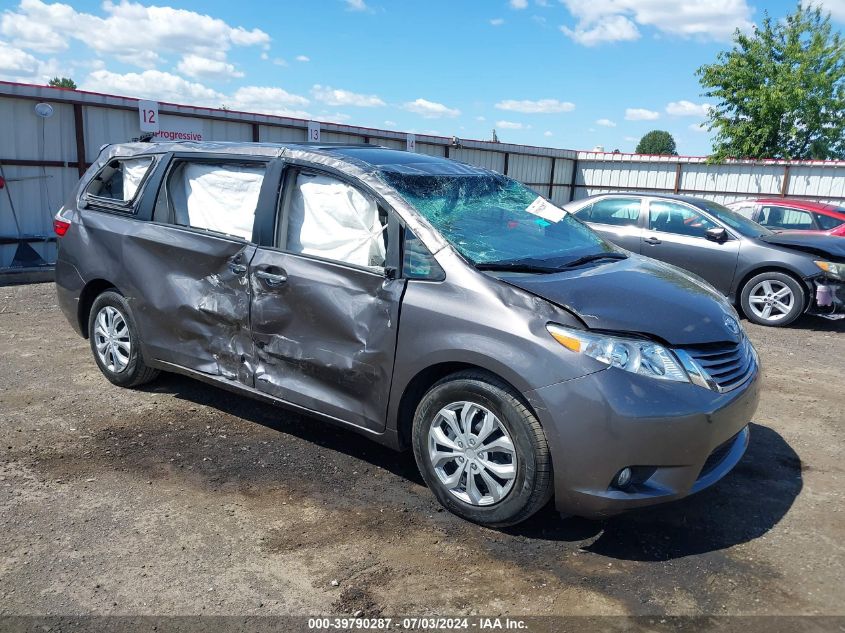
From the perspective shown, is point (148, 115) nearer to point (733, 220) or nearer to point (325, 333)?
point (733, 220)

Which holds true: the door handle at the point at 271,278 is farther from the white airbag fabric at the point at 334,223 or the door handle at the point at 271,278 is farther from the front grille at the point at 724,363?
the front grille at the point at 724,363

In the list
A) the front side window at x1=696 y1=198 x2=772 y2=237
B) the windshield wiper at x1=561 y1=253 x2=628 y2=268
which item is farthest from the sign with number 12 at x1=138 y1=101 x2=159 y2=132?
the windshield wiper at x1=561 y1=253 x2=628 y2=268

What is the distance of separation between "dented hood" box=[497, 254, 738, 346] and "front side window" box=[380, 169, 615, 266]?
261mm

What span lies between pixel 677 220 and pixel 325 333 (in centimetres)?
686

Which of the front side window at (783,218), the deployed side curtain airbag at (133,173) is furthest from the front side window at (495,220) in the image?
the front side window at (783,218)

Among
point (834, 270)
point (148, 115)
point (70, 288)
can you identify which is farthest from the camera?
point (148, 115)

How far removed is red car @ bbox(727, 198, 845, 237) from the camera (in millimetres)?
11641

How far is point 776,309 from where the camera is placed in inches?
338

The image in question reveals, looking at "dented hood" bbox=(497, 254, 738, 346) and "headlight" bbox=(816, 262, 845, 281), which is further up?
"dented hood" bbox=(497, 254, 738, 346)

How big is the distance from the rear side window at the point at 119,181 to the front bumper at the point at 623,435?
11.2 feet

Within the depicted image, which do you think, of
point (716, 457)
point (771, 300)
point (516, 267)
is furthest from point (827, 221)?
point (516, 267)

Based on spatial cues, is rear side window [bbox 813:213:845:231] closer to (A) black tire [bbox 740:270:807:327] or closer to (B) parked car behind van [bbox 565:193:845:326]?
(B) parked car behind van [bbox 565:193:845:326]

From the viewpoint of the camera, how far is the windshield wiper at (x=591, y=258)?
3842 mm

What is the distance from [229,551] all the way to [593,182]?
2506cm
